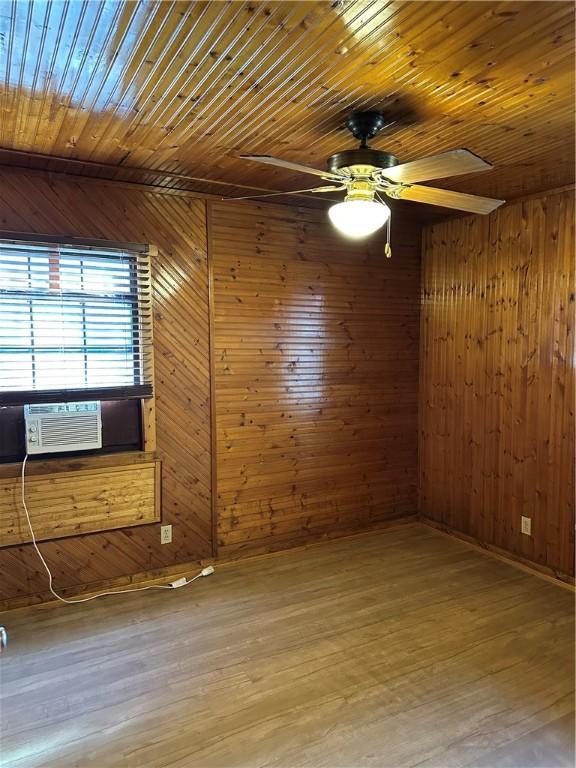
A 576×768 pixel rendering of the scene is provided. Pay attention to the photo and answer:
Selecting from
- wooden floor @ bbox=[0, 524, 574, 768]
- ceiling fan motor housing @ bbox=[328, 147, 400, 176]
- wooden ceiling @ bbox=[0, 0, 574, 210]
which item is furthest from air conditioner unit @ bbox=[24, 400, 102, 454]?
ceiling fan motor housing @ bbox=[328, 147, 400, 176]

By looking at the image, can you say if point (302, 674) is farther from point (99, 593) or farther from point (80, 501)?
point (80, 501)

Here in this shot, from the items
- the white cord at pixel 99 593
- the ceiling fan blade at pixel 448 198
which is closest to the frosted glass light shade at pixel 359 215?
the ceiling fan blade at pixel 448 198

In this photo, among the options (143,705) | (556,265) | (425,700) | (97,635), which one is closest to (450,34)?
(556,265)

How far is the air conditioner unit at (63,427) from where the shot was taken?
9.96 feet

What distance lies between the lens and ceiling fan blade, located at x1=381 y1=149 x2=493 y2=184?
5.98 ft

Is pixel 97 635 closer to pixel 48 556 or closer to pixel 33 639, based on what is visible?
pixel 33 639

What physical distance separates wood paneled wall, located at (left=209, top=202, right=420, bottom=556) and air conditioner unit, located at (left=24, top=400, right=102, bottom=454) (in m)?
0.86

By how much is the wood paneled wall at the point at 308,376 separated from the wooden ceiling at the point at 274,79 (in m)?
0.98

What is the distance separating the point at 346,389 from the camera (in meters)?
4.22

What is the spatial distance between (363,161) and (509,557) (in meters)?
3.03

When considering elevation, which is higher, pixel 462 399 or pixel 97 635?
pixel 462 399

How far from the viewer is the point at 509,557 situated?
378 centimetres

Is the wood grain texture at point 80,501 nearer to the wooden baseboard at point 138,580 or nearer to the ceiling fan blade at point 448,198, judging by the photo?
the wooden baseboard at point 138,580

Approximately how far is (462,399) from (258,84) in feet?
9.69
